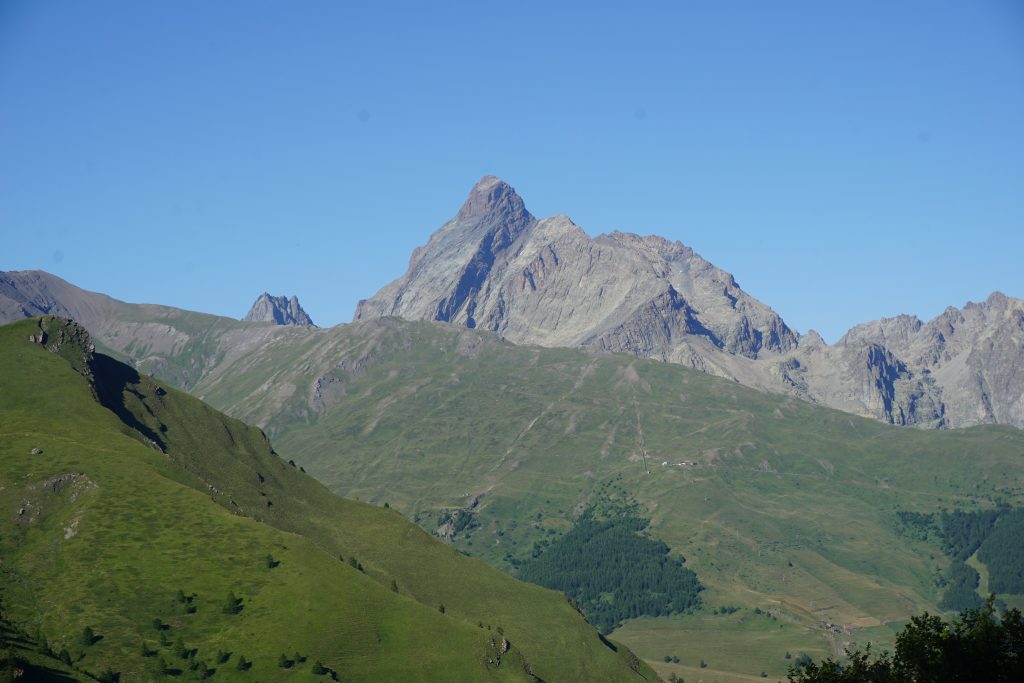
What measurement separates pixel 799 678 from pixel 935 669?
58.6 ft

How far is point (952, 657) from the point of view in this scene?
146 metres

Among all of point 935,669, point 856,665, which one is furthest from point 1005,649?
point 856,665

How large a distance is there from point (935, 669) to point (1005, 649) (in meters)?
9.31

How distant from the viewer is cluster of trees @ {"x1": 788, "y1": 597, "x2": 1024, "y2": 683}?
143m

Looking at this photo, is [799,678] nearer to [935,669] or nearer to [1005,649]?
[935,669]

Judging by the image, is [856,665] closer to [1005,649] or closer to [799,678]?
[799,678]

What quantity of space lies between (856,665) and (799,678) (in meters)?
8.03

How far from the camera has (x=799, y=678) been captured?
152 metres

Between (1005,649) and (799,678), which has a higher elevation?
(1005,649)

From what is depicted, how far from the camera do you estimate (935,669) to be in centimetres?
14675

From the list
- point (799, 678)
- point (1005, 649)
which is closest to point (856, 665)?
point (799, 678)

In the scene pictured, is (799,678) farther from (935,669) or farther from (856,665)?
(935,669)

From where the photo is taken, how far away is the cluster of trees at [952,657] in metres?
143

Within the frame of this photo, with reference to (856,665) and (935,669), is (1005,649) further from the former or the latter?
(856,665)
